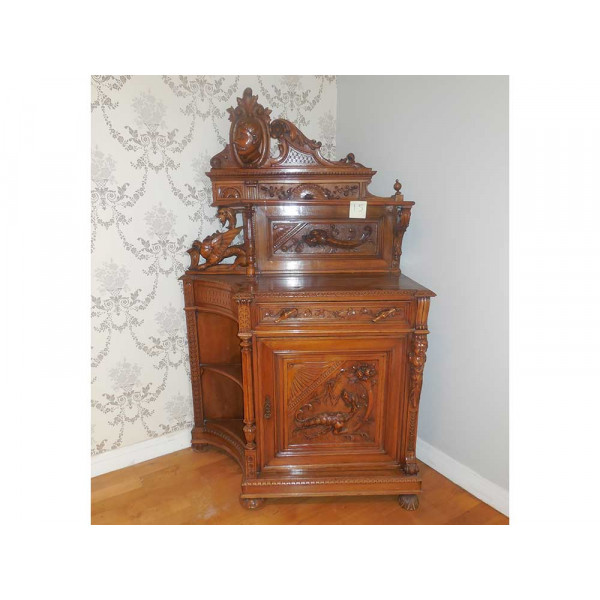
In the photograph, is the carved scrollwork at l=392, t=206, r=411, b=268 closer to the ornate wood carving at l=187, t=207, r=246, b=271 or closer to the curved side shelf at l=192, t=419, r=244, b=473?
the ornate wood carving at l=187, t=207, r=246, b=271

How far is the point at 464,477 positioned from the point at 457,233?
1.12 meters

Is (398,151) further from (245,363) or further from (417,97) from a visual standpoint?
(245,363)

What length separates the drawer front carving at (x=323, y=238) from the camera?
1.94 metres

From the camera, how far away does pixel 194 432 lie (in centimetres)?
219

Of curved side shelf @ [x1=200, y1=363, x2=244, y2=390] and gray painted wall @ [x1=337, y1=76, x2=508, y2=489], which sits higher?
gray painted wall @ [x1=337, y1=76, x2=508, y2=489]

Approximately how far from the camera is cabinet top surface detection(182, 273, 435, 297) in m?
1.59

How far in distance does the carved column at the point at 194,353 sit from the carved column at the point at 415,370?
1.08 metres

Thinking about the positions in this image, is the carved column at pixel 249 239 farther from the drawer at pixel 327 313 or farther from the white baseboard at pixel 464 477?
the white baseboard at pixel 464 477

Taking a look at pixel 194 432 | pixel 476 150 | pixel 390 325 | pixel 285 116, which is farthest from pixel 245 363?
pixel 285 116

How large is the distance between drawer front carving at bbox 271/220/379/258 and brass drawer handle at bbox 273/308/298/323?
44cm

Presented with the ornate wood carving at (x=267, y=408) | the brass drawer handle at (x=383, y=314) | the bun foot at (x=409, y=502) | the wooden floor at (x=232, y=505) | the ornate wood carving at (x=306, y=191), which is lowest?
the wooden floor at (x=232, y=505)

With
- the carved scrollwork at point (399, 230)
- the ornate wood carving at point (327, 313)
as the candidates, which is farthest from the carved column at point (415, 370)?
the carved scrollwork at point (399, 230)

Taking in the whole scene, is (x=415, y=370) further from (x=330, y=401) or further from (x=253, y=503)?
(x=253, y=503)

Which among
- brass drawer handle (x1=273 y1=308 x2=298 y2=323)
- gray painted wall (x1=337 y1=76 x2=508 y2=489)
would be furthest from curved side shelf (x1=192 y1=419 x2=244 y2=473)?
gray painted wall (x1=337 y1=76 x2=508 y2=489)
